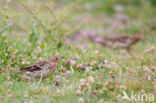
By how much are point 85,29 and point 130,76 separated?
9200 mm

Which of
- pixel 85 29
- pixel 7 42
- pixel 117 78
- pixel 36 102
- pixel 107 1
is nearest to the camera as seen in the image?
pixel 36 102

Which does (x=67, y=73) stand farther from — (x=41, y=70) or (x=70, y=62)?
A: (x=41, y=70)

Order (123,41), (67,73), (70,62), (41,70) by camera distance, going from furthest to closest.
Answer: (123,41)
(70,62)
(67,73)
(41,70)

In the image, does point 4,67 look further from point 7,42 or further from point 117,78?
point 117,78

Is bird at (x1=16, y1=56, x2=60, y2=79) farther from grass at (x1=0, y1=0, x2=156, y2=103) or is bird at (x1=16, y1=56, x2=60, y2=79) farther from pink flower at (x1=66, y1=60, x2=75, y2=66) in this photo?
pink flower at (x1=66, y1=60, x2=75, y2=66)

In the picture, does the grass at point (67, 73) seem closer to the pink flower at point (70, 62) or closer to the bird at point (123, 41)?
the pink flower at point (70, 62)

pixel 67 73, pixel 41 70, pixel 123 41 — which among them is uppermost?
pixel 123 41

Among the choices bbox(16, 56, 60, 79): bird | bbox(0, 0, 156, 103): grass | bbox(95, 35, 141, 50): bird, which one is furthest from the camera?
bbox(95, 35, 141, 50): bird

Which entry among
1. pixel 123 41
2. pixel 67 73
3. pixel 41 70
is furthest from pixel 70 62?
pixel 123 41

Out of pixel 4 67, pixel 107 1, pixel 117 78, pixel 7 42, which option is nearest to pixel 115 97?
pixel 117 78

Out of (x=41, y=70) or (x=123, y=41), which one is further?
(x=123, y=41)

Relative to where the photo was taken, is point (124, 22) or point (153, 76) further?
point (124, 22)

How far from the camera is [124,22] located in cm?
1533

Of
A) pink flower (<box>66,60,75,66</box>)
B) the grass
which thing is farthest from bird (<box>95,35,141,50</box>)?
pink flower (<box>66,60,75,66</box>)
